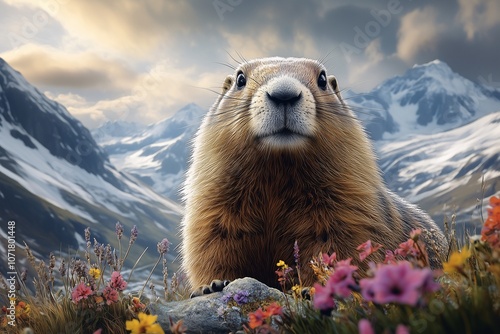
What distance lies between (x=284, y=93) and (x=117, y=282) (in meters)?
2.50

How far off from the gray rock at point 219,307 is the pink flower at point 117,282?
1.25ft

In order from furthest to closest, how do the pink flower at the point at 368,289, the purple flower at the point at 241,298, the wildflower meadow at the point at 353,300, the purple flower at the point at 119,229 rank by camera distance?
1. the purple flower at the point at 119,229
2. the purple flower at the point at 241,298
3. the wildflower meadow at the point at 353,300
4. the pink flower at the point at 368,289

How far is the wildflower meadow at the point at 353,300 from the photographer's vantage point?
5.88 feet

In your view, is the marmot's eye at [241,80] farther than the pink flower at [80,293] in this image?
Yes

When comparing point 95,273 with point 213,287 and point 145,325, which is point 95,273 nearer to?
point 213,287

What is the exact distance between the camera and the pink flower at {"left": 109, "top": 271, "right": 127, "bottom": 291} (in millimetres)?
4492

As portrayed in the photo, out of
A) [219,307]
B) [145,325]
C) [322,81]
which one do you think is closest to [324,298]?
[145,325]

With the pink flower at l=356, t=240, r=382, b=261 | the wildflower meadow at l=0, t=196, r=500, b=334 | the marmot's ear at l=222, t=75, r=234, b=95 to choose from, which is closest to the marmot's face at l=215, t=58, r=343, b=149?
the marmot's ear at l=222, t=75, r=234, b=95

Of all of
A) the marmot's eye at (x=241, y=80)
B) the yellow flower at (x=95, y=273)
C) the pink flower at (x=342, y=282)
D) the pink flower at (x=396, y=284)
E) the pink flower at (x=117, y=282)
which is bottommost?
the yellow flower at (x=95, y=273)

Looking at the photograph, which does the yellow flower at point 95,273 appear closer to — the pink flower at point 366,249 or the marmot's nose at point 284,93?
the marmot's nose at point 284,93

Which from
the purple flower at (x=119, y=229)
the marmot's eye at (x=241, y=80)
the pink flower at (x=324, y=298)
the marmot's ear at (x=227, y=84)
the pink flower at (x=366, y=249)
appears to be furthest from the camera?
the marmot's ear at (x=227, y=84)

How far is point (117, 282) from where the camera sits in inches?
178

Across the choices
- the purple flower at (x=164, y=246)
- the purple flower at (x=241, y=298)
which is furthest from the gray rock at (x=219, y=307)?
the purple flower at (x=164, y=246)

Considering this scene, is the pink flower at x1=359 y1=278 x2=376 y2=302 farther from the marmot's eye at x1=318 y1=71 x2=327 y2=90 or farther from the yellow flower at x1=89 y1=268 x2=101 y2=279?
the marmot's eye at x1=318 y1=71 x2=327 y2=90
